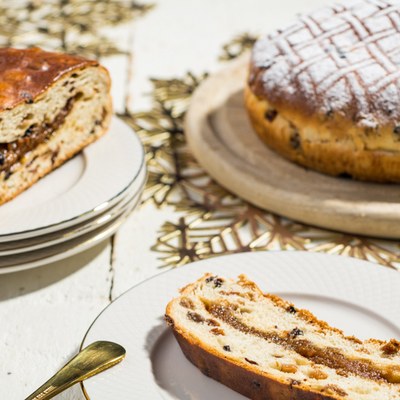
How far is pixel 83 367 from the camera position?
4.64 feet

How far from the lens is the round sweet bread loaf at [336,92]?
7.11 feet

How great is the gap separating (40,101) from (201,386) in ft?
3.59

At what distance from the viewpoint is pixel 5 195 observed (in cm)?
205

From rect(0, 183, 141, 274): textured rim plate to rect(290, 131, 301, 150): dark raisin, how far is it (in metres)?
0.67

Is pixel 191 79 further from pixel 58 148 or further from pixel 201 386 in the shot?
pixel 201 386

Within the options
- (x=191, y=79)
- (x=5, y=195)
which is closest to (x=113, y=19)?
(x=191, y=79)

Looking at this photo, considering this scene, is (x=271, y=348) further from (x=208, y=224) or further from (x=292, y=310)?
(x=208, y=224)

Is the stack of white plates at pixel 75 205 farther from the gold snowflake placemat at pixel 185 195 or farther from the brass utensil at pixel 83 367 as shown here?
the brass utensil at pixel 83 367

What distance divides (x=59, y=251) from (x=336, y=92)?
3.23 feet

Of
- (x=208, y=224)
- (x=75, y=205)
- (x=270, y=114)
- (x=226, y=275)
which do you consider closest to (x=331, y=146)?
(x=270, y=114)

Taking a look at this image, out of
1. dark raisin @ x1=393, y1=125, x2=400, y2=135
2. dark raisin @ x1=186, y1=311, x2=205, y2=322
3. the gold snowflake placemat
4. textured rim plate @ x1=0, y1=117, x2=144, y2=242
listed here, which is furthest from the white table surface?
dark raisin @ x1=393, y1=125, x2=400, y2=135

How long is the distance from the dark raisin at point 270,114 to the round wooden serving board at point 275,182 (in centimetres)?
14

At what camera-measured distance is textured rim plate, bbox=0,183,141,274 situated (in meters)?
1.81

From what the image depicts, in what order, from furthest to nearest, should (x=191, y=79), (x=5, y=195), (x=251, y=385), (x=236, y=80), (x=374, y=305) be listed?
(x=191, y=79), (x=236, y=80), (x=5, y=195), (x=374, y=305), (x=251, y=385)
